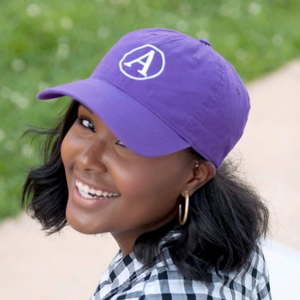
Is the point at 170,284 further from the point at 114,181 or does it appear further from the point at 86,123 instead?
the point at 86,123

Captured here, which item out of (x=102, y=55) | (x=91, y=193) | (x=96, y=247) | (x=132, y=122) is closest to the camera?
(x=132, y=122)

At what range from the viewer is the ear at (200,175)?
1527mm

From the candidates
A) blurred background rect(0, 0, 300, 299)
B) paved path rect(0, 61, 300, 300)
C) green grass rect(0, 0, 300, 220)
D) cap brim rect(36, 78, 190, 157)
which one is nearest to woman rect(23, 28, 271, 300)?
cap brim rect(36, 78, 190, 157)

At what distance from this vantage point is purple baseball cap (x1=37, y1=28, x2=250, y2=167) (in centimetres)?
142

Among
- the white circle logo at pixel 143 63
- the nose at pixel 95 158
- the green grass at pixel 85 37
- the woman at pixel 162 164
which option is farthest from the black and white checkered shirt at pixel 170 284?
the green grass at pixel 85 37

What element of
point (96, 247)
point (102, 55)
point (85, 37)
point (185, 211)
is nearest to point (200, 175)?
point (185, 211)

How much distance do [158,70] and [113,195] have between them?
308 millimetres

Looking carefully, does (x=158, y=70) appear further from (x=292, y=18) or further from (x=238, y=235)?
(x=292, y=18)

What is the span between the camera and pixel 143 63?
148cm

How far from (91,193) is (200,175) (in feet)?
0.86

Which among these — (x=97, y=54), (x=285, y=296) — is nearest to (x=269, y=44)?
(x=97, y=54)

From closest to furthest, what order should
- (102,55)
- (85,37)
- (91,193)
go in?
1. (91,193)
2. (102,55)
3. (85,37)

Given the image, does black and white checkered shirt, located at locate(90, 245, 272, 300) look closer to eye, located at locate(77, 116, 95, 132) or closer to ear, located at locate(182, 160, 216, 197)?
ear, located at locate(182, 160, 216, 197)

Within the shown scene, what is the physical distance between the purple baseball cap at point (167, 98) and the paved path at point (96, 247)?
3.05ft
